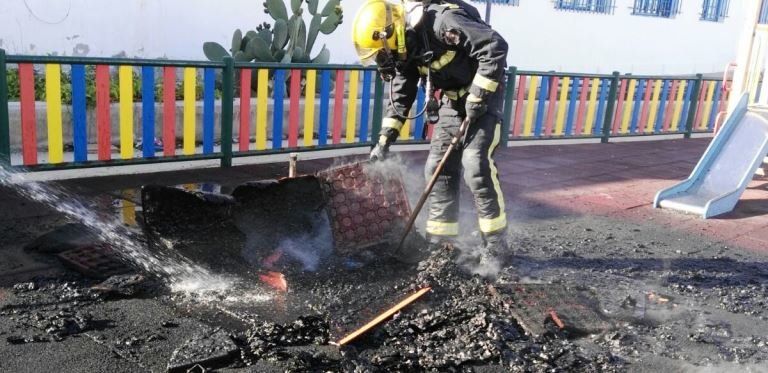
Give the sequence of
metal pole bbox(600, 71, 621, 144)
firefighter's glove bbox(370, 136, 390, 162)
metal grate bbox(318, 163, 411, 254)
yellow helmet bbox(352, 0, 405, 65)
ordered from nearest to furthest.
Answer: yellow helmet bbox(352, 0, 405, 65)
metal grate bbox(318, 163, 411, 254)
firefighter's glove bbox(370, 136, 390, 162)
metal pole bbox(600, 71, 621, 144)

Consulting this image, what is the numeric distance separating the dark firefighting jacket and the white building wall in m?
6.35

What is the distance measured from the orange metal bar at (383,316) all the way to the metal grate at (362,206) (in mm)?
822

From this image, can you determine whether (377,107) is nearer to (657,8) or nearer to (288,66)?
(288,66)

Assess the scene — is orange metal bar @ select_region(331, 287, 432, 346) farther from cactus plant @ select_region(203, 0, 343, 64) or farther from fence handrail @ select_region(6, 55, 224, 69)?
cactus plant @ select_region(203, 0, 343, 64)

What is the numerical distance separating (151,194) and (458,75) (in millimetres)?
2057

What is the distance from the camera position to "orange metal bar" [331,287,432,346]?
3396mm

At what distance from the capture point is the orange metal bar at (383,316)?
3396 millimetres

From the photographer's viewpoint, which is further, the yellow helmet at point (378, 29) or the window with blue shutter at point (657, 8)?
the window with blue shutter at point (657, 8)

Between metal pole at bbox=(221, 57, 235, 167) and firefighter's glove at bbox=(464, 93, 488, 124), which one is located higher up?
firefighter's glove at bbox=(464, 93, 488, 124)

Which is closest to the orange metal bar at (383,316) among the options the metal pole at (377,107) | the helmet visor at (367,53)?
the helmet visor at (367,53)

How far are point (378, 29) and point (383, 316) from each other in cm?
165

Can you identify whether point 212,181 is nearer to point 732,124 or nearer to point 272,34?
point 272,34

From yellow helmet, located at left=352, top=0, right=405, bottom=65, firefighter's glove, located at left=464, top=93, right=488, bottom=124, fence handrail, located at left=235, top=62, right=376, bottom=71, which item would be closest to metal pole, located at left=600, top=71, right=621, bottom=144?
fence handrail, located at left=235, top=62, right=376, bottom=71

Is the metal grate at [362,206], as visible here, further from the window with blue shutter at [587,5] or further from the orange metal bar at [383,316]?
the window with blue shutter at [587,5]
